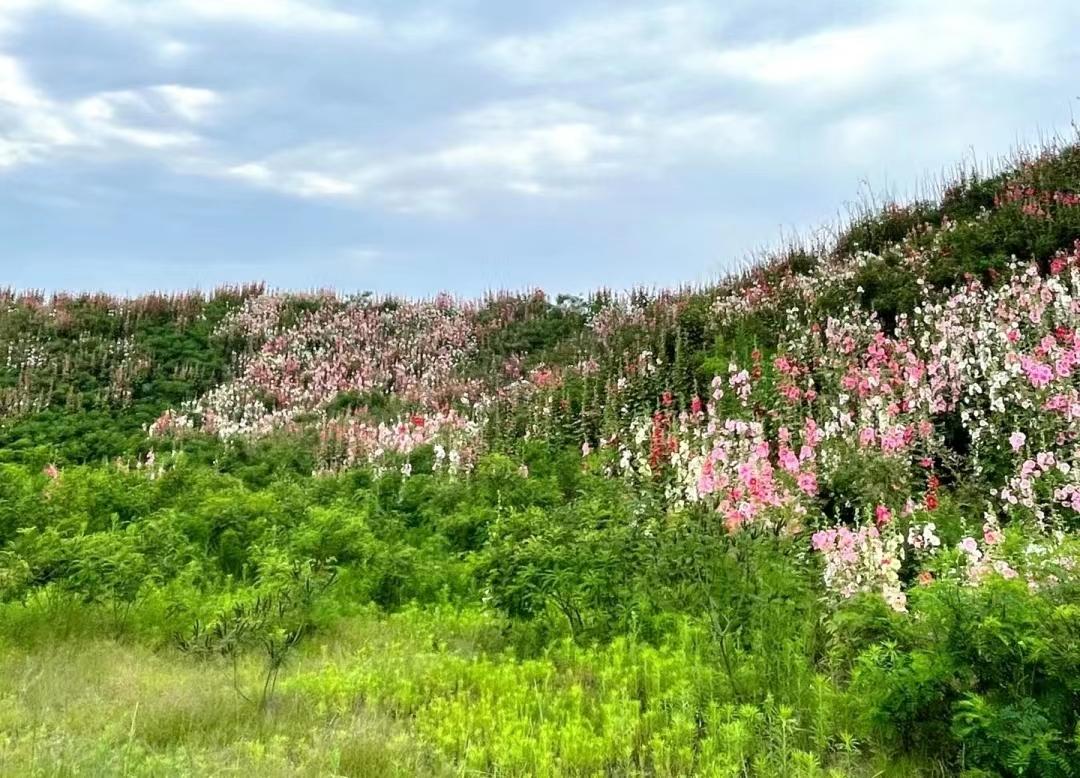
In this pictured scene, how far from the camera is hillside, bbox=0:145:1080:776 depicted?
146 inches

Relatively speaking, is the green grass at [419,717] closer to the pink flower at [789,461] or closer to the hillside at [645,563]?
the hillside at [645,563]

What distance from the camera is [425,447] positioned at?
43.6 feet

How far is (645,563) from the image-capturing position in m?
5.94

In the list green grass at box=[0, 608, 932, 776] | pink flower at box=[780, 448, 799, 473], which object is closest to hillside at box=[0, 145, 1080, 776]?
green grass at box=[0, 608, 932, 776]

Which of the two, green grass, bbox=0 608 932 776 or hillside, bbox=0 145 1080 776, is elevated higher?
hillside, bbox=0 145 1080 776

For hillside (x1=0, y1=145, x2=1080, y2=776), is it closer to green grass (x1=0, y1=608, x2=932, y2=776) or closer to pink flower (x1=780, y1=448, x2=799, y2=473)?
green grass (x1=0, y1=608, x2=932, y2=776)

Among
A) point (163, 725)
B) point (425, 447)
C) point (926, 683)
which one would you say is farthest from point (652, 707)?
point (425, 447)

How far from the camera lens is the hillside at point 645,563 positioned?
372 cm

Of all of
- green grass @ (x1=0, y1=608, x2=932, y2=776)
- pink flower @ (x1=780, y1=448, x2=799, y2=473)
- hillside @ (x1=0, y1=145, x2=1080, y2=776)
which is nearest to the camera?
green grass @ (x1=0, y1=608, x2=932, y2=776)

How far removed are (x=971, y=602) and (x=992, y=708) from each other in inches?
18.5

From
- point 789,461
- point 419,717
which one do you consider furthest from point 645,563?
point 419,717

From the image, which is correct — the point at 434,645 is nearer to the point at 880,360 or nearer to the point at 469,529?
the point at 469,529

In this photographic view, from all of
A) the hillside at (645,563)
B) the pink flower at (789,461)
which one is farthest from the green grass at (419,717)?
the pink flower at (789,461)

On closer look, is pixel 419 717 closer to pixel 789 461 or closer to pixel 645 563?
pixel 645 563
